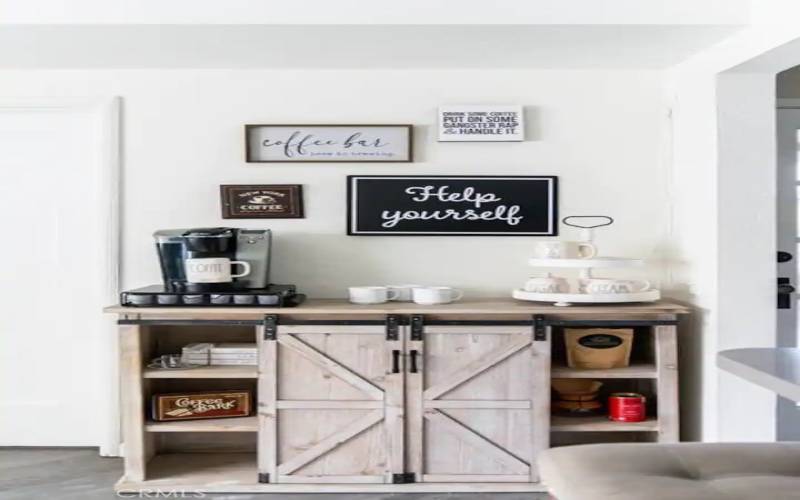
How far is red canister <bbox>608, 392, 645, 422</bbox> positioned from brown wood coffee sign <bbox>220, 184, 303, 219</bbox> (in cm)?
161

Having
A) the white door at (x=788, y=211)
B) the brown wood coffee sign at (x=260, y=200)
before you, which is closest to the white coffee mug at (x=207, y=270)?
the brown wood coffee sign at (x=260, y=200)

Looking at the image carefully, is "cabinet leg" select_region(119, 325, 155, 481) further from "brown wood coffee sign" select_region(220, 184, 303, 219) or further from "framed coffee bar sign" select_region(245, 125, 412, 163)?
"framed coffee bar sign" select_region(245, 125, 412, 163)

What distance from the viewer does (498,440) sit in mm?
3123

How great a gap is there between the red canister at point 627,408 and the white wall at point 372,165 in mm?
682

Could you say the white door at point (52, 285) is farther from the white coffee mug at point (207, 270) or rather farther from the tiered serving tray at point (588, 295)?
the tiered serving tray at point (588, 295)

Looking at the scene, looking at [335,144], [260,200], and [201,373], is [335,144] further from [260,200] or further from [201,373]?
[201,373]

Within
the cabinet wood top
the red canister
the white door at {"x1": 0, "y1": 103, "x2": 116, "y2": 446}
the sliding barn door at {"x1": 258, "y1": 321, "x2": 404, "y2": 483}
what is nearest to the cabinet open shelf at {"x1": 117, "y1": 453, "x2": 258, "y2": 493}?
the sliding barn door at {"x1": 258, "y1": 321, "x2": 404, "y2": 483}

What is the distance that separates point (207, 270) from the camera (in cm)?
314

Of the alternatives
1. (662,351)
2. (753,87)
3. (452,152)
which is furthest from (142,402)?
(753,87)

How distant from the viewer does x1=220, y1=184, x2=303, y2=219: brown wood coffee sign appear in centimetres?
352

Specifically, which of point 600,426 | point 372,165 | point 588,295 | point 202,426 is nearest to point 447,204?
point 372,165

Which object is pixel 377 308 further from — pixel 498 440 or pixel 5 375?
pixel 5 375

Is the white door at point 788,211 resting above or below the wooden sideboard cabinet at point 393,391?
above

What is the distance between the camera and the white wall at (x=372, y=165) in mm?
3547
